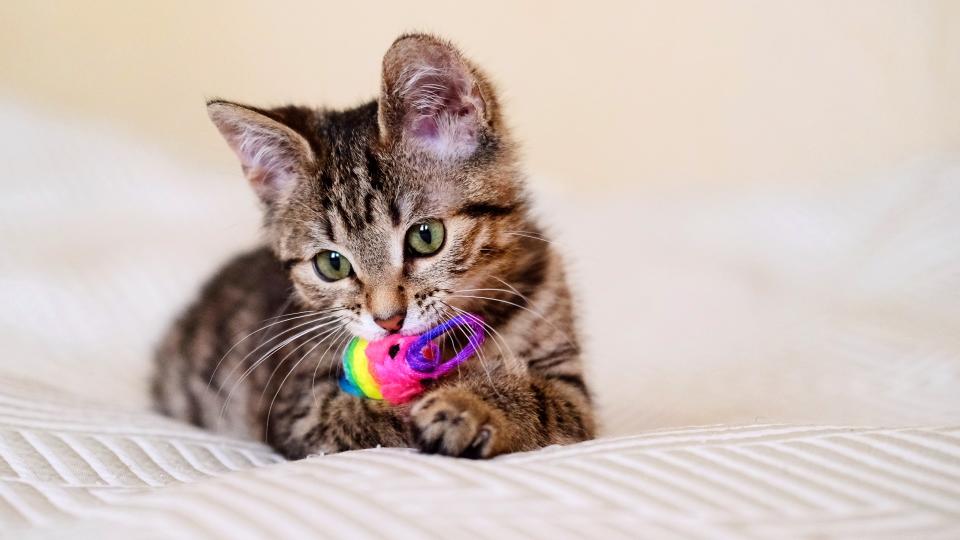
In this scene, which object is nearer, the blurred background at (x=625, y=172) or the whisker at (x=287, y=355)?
the whisker at (x=287, y=355)

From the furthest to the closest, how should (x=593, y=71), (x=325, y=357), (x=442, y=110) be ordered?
(x=593, y=71), (x=325, y=357), (x=442, y=110)

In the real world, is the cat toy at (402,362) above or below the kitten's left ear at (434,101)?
below

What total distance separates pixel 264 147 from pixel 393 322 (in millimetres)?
Answer: 386

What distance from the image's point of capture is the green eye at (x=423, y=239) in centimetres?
112

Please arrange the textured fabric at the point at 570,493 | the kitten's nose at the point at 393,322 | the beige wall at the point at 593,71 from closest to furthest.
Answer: the textured fabric at the point at 570,493, the kitten's nose at the point at 393,322, the beige wall at the point at 593,71

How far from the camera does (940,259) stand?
6.12 ft

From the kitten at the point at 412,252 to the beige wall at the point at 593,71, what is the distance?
1.36 meters

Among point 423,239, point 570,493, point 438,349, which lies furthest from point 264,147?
point 570,493

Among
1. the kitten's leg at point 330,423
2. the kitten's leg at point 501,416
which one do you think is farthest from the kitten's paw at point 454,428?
the kitten's leg at point 330,423

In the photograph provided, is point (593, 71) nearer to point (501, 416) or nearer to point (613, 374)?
point (613, 374)

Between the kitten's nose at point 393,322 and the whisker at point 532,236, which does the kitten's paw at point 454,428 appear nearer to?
the kitten's nose at point 393,322

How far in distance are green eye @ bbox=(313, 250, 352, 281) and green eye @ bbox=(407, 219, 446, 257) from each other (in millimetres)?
115

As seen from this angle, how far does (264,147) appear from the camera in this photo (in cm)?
126

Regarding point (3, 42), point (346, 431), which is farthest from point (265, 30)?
point (346, 431)
